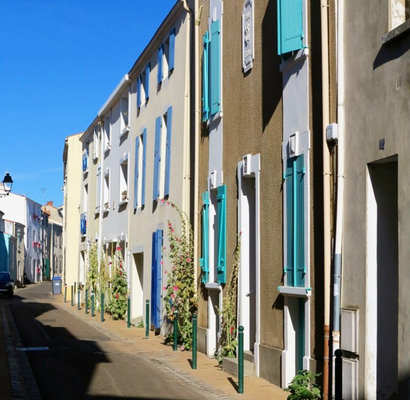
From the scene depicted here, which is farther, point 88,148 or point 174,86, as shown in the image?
point 88,148

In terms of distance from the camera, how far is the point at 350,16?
884 cm

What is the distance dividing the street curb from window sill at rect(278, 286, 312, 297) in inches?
141

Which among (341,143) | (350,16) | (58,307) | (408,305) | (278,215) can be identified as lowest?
(58,307)

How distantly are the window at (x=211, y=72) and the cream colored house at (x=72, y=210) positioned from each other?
83.0ft

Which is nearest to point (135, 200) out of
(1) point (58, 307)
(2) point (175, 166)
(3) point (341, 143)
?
(2) point (175, 166)

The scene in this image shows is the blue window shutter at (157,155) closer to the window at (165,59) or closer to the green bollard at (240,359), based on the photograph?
the window at (165,59)

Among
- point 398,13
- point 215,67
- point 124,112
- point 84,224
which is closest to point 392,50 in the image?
point 398,13

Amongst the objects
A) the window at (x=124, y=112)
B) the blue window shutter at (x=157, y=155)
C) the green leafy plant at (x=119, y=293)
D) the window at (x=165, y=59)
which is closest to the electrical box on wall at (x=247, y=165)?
the window at (x=165, y=59)

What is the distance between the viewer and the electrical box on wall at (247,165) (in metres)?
12.1

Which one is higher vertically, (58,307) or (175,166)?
(175,166)

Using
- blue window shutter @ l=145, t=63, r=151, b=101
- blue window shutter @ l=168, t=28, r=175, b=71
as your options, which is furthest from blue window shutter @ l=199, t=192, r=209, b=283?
blue window shutter @ l=145, t=63, r=151, b=101

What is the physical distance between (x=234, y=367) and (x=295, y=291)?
245 cm

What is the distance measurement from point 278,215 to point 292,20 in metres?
2.75

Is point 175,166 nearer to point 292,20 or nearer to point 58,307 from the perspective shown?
point 292,20
